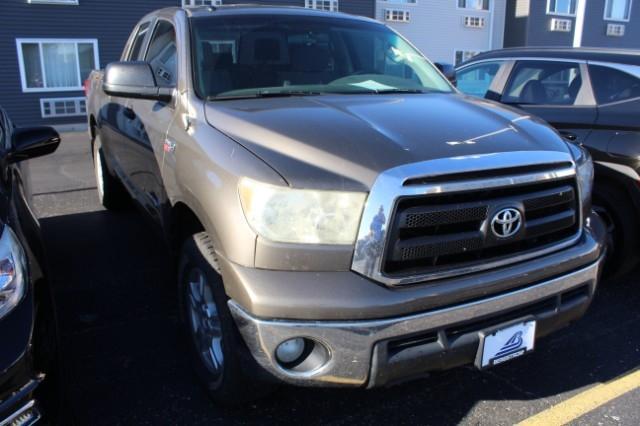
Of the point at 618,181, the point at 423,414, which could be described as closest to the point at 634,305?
the point at 618,181

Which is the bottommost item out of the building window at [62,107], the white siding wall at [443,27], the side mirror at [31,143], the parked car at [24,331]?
the building window at [62,107]

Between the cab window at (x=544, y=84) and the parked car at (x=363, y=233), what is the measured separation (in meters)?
1.68

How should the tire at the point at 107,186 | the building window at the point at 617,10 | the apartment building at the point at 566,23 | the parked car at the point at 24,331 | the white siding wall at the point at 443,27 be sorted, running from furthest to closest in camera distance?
the building window at the point at 617,10
the apartment building at the point at 566,23
the white siding wall at the point at 443,27
the tire at the point at 107,186
the parked car at the point at 24,331

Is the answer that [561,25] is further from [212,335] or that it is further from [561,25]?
[212,335]

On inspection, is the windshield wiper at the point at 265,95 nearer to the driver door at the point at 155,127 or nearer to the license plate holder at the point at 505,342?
the driver door at the point at 155,127

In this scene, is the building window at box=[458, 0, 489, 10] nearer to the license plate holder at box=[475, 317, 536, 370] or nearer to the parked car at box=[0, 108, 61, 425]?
the license plate holder at box=[475, 317, 536, 370]

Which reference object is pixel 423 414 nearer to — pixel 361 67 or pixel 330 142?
pixel 330 142

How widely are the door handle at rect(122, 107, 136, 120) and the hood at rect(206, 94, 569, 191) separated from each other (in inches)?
45.8

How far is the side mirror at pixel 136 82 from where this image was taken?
10.4 feet

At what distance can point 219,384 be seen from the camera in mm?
2551

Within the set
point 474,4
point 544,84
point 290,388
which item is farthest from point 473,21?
point 290,388

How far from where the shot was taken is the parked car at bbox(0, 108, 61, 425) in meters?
1.76

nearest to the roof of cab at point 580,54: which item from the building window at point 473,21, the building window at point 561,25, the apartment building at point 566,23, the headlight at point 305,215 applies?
the headlight at point 305,215

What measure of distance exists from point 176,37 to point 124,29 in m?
13.1
